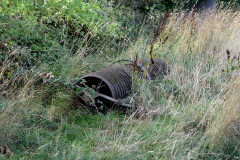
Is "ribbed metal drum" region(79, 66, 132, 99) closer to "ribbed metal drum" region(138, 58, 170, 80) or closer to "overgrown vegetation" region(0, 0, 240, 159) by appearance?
"overgrown vegetation" region(0, 0, 240, 159)

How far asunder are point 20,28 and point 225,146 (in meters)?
3.84

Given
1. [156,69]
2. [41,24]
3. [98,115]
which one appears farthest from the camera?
[41,24]

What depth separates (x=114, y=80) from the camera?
148 inches

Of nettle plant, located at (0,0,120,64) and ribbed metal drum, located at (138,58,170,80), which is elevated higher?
nettle plant, located at (0,0,120,64)

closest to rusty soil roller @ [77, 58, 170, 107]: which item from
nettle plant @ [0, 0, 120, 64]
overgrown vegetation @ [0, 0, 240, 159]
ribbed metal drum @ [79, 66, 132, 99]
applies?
ribbed metal drum @ [79, 66, 132, 99]

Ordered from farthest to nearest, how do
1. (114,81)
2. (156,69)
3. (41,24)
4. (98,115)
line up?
(41,24), (156,69), (114,81), (98,115)

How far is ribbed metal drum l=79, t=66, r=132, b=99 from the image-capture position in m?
3.62

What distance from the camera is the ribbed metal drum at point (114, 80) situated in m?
3.62

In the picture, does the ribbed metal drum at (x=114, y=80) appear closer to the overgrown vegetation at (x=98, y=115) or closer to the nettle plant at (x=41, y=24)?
the overgrown vegetation at (x=98, y=115)

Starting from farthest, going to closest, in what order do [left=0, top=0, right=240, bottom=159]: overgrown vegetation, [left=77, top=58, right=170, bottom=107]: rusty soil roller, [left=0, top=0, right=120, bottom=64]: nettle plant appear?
[left=0, top=0, right=120, bottom=64]: nettle plant
[left=77, top=58, right=170, bottom=107]: rusty soil roller
[left=0, top=0, right=240, bottom=159]: overgrown vegetation

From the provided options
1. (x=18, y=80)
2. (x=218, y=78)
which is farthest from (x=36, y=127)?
(x=218, y=78)

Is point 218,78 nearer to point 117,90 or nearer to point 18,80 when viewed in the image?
point 117,90

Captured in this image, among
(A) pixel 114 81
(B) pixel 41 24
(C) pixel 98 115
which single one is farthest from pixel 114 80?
(B) pixel 41 24

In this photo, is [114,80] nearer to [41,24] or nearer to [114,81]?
[114,81]
